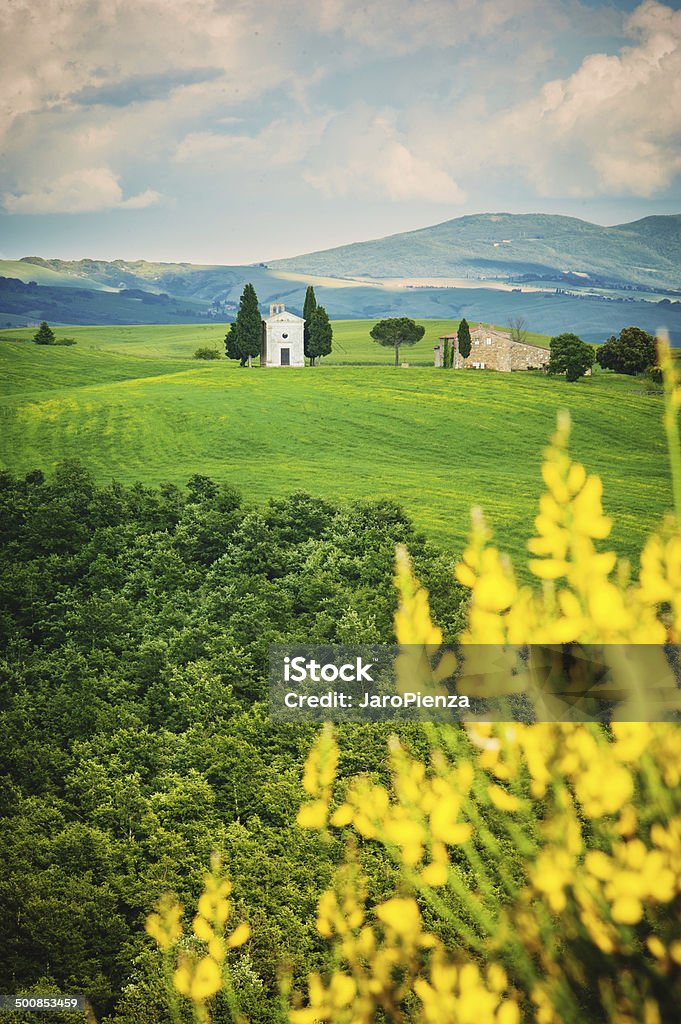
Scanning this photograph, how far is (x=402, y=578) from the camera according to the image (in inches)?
45.2

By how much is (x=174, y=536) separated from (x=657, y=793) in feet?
30.4

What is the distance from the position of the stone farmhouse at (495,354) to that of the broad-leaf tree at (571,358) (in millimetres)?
484

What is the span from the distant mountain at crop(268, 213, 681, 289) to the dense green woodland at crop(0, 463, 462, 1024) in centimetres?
1042

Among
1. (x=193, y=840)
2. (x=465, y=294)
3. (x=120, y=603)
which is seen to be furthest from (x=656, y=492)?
(x=465, y=294)

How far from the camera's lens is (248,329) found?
1684cm

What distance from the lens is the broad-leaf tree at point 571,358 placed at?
1381 centimetres

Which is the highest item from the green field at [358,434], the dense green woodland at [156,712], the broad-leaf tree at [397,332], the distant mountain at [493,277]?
the distant mountain at [493,277]

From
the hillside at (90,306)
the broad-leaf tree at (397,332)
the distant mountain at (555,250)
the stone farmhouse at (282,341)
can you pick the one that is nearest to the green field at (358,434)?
the stone farmhouse at (282,341)

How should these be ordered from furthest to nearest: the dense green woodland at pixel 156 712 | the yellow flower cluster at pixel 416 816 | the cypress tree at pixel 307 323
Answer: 1. the cypress tree at pixel 307 323
2. the dense green woodland at pixel 156 712
3. the yellow flower cluster at pixel 416 816

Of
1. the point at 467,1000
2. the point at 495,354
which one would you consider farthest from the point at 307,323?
the point at 467,1000

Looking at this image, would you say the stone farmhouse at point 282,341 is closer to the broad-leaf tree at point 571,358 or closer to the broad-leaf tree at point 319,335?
the broad-leaf tree at point 319,335

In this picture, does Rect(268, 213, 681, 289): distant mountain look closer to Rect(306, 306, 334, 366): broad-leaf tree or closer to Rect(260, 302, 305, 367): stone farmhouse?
Rect(306, 306, 334, 366): broad-leaf tree

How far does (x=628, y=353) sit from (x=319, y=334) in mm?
5825

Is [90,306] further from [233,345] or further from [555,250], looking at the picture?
[233,345]
